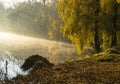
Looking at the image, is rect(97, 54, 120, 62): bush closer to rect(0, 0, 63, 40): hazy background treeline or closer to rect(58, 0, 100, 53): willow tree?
rect(58, 0, 100, 53): willow tree

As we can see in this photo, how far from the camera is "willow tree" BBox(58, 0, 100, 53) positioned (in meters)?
28.7

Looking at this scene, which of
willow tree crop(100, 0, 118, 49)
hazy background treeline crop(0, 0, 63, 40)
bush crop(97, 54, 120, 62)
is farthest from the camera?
hazy background treeline crop(0, 0, 63, 40)

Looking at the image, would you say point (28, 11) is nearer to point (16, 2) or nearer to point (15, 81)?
point (16, 2)

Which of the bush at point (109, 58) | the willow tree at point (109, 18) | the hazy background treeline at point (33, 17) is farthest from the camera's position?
the hazy background treeline at point (33, 17)

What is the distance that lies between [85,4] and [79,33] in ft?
9.79

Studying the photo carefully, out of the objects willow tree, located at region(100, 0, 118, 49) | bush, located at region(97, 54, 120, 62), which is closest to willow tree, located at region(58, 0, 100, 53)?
willow tree, located at region(100, 0, 118, 49)

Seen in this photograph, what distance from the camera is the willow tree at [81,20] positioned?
28703 mm

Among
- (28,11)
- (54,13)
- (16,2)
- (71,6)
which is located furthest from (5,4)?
(71,6)

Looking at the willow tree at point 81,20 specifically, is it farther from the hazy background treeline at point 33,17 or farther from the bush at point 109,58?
the hazy background treeline at point 33,17

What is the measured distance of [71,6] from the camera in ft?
97.5

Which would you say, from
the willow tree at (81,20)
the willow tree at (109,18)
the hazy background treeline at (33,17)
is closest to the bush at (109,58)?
the willow tree at (81,20)

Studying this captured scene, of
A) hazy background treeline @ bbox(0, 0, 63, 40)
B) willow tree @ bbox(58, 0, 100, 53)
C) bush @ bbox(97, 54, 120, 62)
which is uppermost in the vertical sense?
A: hazy background treeline @ bbox(0, 0, 63, 40)

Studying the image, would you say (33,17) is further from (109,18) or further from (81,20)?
(109,18)

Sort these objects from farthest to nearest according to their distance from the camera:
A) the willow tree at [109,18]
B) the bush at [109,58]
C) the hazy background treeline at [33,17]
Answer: the hazy background treeline at [33,17]
the willow tree at [109,18]
the bush at [109,58]
